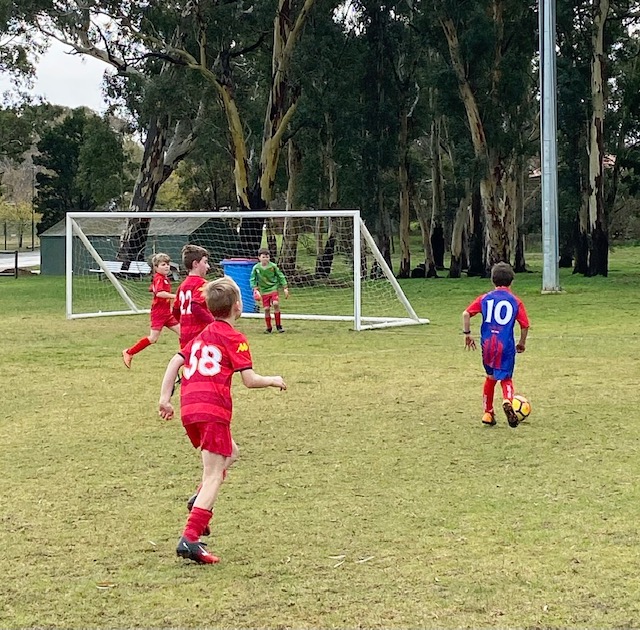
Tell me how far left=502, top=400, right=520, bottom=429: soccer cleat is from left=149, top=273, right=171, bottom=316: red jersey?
5.27 metres

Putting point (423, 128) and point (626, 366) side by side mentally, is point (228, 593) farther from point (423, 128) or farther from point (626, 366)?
point (423, 128)

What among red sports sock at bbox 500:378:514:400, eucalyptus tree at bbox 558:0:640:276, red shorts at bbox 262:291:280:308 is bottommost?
red sports sock at bbox 500:378:514:400

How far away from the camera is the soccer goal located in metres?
20.7

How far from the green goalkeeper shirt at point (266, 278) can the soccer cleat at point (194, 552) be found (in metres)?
12.4

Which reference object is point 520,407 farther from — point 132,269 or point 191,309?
point 132,269

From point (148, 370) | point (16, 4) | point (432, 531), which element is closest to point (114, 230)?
point (16, 4)

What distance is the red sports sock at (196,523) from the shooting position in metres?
5.47

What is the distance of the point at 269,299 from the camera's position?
58.8 ft

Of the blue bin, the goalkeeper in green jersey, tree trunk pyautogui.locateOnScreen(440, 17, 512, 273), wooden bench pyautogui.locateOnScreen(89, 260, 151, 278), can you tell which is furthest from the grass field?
tree trunk pyautogui.locateOnScreen(440, 17, 512, 273)

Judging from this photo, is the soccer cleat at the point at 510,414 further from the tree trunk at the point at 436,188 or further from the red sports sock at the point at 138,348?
the tree trunk at the point at 436,188

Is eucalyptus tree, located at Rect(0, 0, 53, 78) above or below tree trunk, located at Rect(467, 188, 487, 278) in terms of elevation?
above

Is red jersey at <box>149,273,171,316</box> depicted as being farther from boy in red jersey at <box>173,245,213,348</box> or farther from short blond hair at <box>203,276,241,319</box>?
short blond hair at <box>203,276,241,319</box>

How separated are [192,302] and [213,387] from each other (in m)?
4.26

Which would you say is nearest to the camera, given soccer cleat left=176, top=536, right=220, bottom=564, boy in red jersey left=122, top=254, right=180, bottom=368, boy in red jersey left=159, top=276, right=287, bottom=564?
soccer cleat left=176, top=536, right=220, bottom=564
